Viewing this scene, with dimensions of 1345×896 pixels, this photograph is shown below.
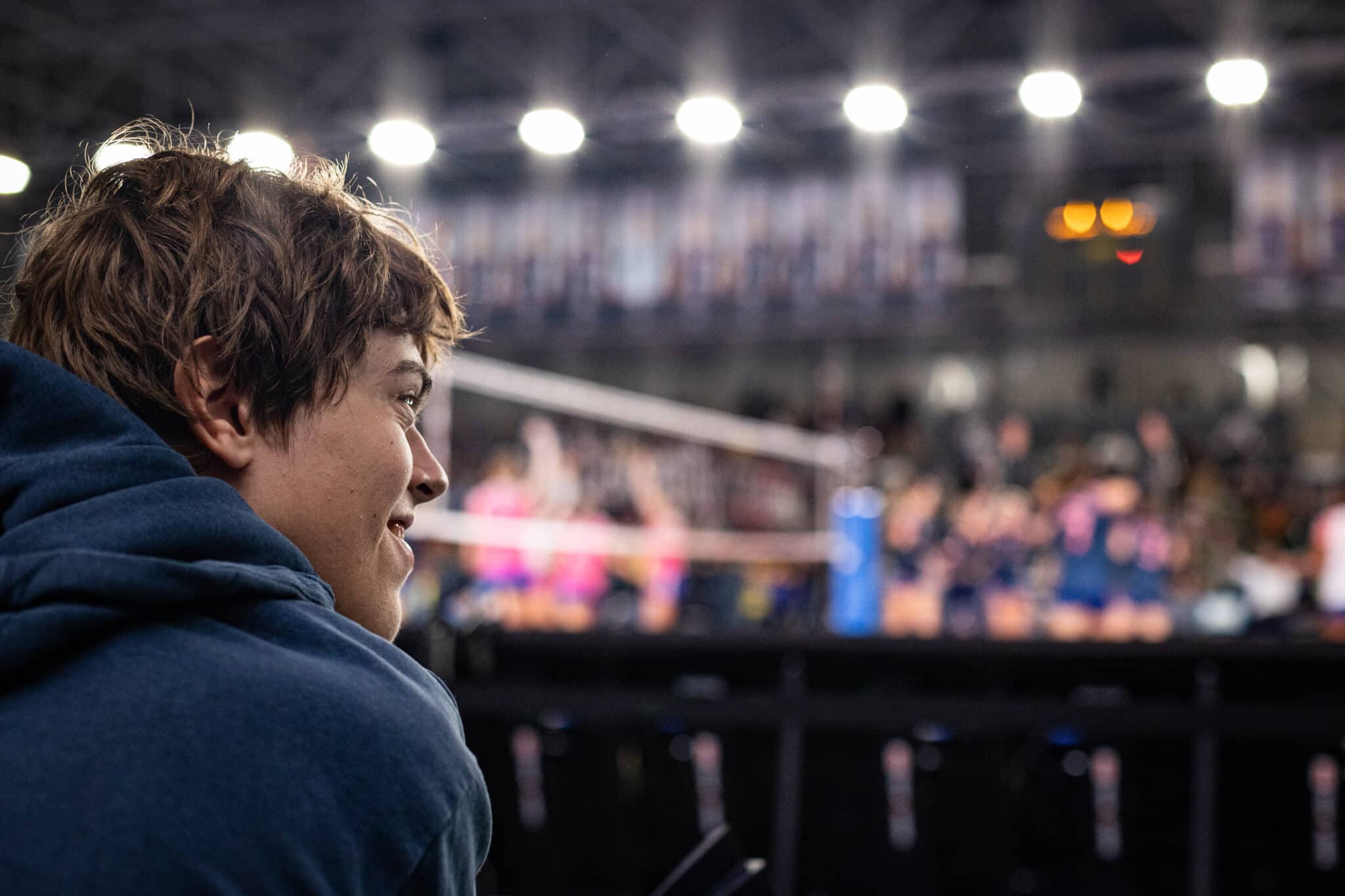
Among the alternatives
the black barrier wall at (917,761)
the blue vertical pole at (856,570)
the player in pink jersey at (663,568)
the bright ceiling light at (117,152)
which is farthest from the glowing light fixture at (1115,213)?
the bright ceiling light at (117,152)

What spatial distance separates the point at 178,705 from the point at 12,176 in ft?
6.89

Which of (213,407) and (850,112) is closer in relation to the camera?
(213,407)

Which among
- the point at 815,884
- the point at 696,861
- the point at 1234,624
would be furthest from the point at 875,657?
the point at 1234,624

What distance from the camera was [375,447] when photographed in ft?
2.48

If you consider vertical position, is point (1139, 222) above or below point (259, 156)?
above

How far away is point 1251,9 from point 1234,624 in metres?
4.02

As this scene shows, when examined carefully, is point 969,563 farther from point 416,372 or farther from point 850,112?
point 416,372

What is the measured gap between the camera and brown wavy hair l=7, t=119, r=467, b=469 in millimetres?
698

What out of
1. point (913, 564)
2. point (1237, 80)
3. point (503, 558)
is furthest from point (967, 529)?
point (1237, 80)

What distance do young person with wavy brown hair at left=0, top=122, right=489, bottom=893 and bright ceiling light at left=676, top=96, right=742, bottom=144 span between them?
4.96m

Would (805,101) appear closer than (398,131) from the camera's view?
No

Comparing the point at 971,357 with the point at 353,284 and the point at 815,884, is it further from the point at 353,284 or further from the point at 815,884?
the point at 353,284

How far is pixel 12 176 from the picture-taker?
2.23 meters

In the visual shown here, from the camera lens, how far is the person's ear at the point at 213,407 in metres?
0.69
